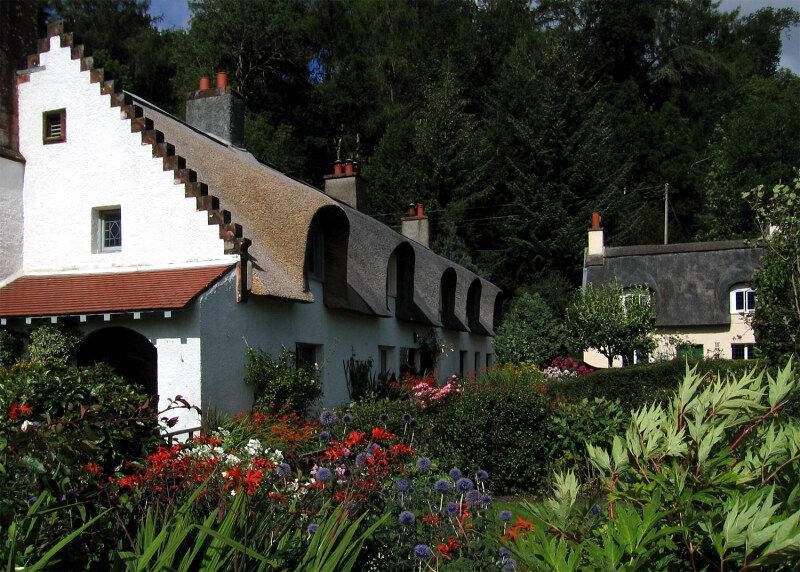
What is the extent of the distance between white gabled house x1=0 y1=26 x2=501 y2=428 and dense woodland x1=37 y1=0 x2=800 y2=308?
20.5 m

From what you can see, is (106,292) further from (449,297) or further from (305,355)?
(449,297)

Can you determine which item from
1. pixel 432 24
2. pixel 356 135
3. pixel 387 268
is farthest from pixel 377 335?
pixel 432 24

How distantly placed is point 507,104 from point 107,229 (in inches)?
1202

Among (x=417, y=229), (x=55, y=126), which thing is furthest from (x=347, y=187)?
(x=55, y=126)

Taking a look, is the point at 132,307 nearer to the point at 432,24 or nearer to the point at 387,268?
the point at 387,268

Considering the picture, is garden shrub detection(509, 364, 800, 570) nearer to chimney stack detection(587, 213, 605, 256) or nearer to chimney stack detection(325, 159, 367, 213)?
chimney stack detection(325, 159, 367, 213)

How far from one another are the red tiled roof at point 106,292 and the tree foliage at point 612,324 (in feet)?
48.6

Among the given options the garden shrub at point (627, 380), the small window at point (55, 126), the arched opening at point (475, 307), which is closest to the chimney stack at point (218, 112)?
the small window at point (55, 126)

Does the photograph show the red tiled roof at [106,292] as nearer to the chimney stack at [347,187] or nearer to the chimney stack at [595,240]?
the chimney stack at [347,187]

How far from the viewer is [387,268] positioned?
18000 mm

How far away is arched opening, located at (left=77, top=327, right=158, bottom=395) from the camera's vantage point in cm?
1367

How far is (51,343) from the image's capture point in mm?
12320

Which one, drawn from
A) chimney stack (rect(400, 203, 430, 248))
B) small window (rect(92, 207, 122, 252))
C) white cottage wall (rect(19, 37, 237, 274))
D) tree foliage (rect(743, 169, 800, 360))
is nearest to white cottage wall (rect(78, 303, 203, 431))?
white cottage wall (rect(19, 37, 237, 274))

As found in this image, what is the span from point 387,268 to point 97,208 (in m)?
6.58
